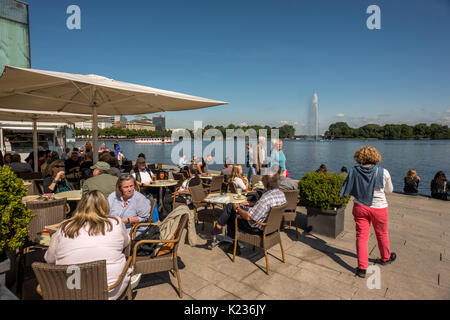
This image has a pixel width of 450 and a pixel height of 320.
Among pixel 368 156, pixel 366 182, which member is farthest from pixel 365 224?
pixel 368 156

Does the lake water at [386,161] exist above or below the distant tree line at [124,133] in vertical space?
below

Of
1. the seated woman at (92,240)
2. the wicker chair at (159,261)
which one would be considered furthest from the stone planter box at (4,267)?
the wicker chair at (159,261)

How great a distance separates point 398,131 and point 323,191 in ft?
329

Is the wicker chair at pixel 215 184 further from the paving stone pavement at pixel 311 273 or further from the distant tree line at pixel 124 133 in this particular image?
the distant tree line at pixel 124 133

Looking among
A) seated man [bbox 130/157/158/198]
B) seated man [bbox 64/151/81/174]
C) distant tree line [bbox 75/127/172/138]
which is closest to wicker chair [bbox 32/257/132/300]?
seated man [bbox 130/157/158/198]

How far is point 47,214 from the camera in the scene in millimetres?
3051

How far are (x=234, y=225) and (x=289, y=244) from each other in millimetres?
1018

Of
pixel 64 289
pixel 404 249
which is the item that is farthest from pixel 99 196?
pixel 404 249

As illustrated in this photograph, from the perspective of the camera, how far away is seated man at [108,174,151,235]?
3.09m

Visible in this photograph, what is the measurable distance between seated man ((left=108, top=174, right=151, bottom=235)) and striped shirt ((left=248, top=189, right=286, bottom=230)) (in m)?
1.37

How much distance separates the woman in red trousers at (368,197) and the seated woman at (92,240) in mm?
2558

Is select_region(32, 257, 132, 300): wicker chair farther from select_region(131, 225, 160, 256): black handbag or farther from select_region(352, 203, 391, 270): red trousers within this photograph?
select_region(352, 203, 391, 270): red trousers

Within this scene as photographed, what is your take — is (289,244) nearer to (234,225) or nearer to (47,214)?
(234,225)

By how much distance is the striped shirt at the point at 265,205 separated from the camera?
3.12m
